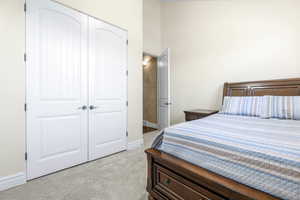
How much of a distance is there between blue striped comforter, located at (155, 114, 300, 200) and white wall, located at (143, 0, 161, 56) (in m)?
3.32

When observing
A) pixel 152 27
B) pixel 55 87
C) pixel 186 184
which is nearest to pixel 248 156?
pixel 186 184

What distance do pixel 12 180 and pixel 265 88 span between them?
12.8ft

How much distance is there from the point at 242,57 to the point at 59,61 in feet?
10.6

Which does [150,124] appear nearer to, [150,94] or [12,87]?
[150,94]

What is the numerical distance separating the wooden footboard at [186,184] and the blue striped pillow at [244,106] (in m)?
1.62

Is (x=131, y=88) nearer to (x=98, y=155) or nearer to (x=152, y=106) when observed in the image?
(x=98, y=155)

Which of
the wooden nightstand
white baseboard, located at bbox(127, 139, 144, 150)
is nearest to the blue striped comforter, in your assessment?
the wooden nightstand

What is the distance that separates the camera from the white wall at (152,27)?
405 cm

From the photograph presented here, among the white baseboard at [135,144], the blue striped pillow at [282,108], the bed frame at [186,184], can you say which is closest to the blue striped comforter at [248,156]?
the bed frame at [186,184]

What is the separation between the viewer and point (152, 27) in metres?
4.20

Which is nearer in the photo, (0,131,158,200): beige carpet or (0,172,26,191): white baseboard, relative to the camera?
(0,131,158,200): beige carpet

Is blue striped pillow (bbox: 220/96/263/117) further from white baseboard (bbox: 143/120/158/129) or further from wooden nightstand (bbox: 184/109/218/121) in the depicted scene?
white baseboard (bbox: 143/120/158/129)

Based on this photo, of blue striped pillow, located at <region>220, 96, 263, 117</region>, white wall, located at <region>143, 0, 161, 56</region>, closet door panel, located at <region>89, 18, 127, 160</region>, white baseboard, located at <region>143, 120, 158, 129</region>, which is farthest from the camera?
white baseboard, located at <region>143, 120, 158, 129</region>

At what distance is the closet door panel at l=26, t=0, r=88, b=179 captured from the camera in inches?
74.3
